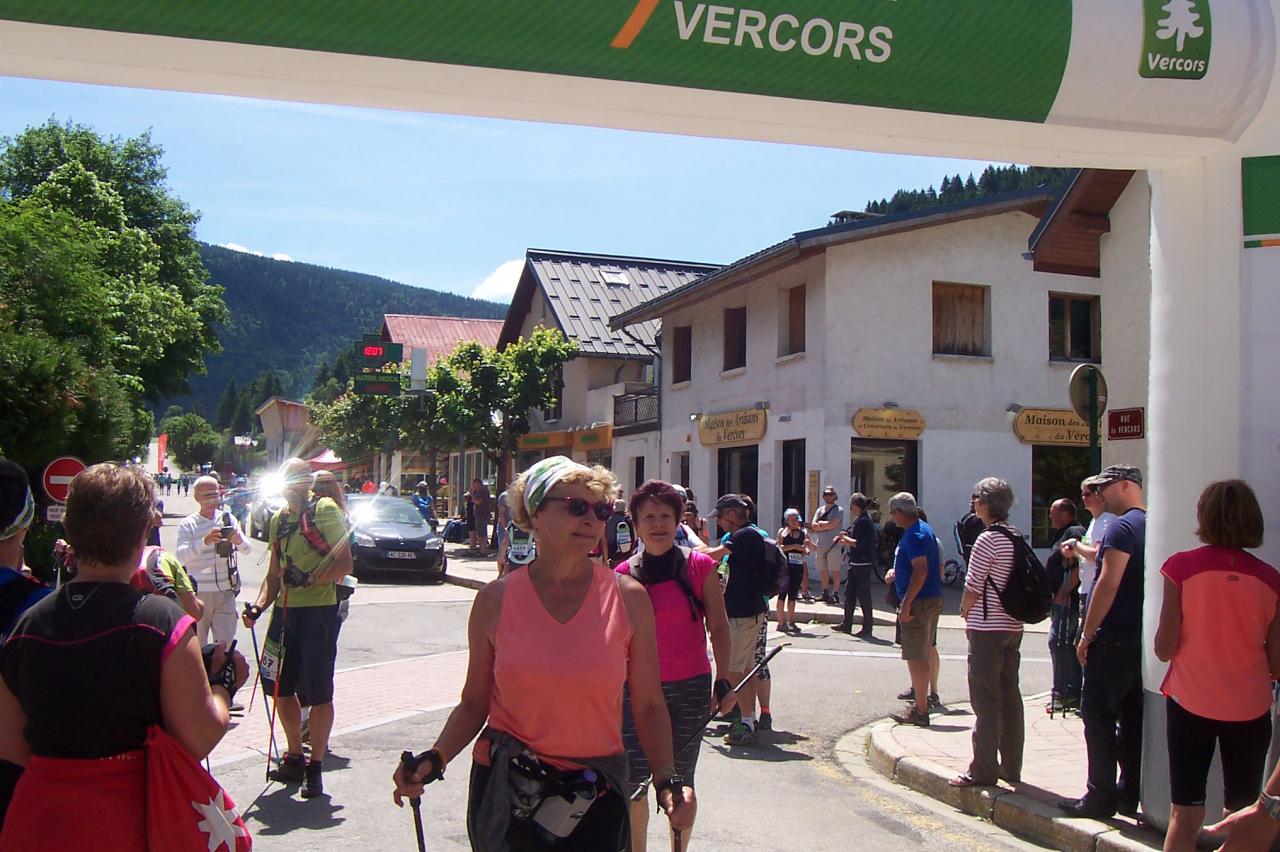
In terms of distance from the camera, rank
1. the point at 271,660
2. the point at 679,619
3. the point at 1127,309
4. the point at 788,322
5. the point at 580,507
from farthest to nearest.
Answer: the point at 788,322, the point at 1127,309, the point at 271,660, the point at 679,619, the point at 580,507

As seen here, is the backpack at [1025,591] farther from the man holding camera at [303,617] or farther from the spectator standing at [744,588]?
the man holding camera at [303,617]

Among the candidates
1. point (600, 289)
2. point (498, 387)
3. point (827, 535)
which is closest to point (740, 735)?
point (827, 535)

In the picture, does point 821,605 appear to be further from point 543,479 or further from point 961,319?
point 543,479

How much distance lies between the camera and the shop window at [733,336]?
961 inches

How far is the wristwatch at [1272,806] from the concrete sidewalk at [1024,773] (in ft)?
5.84

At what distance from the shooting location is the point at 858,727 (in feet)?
29.5

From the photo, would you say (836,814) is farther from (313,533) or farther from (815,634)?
(815,634)

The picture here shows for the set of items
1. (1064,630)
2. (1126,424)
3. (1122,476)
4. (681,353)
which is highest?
(681,353)

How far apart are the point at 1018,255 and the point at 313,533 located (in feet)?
58.5

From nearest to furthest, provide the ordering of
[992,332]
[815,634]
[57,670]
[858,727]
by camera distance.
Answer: [57,670] → [858,727] → [815,634] → [992,332]

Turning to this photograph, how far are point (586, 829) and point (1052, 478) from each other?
799 inches

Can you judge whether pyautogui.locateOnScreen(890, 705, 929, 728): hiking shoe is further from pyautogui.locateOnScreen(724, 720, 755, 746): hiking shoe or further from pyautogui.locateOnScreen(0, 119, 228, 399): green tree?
pyautogui.locateOnScreen(0, 119, 228, 399): green tree

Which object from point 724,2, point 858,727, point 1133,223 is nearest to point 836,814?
point 858,727

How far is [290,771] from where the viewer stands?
6543 millimetres
